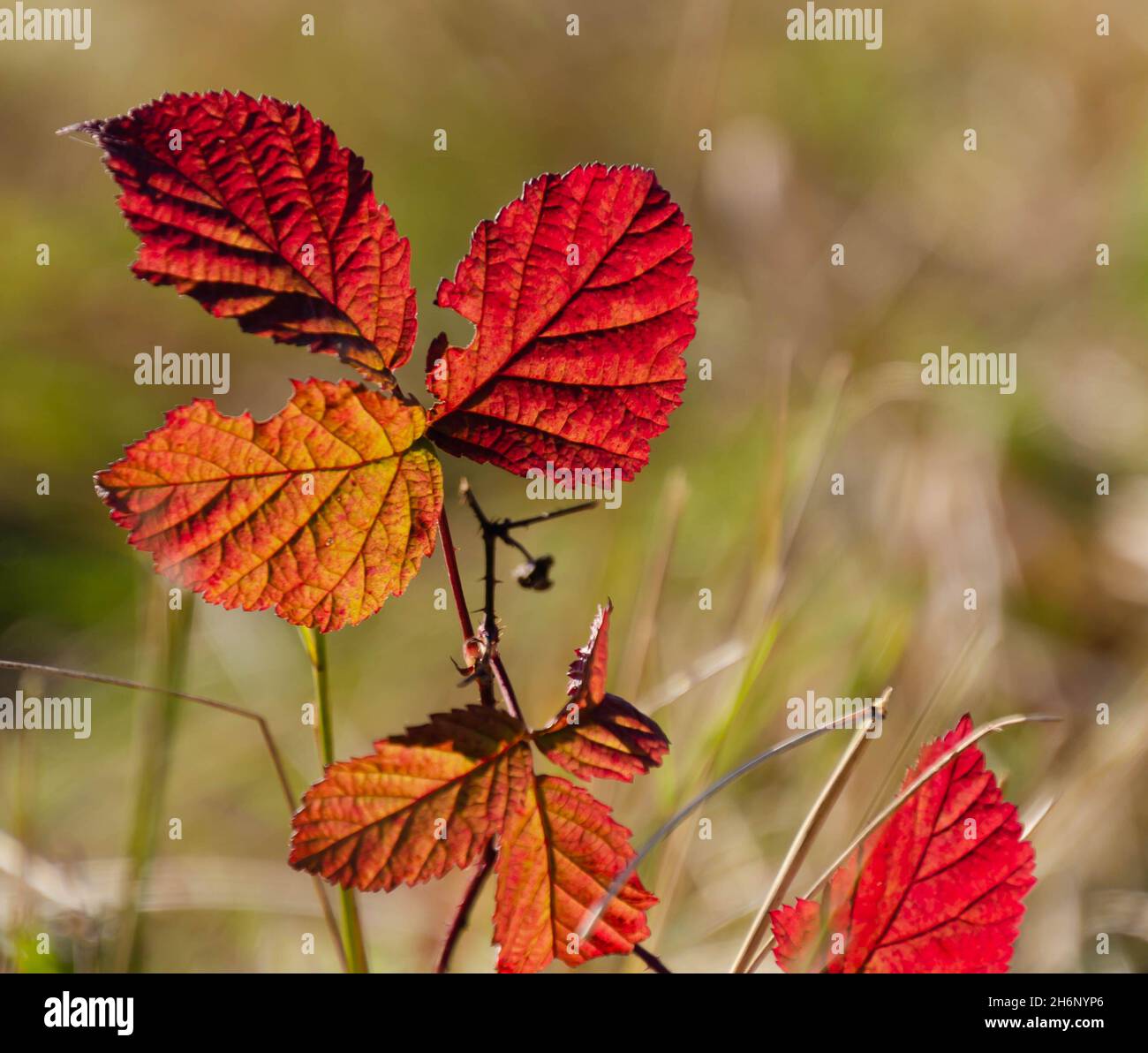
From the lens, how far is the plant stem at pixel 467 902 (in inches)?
23.1

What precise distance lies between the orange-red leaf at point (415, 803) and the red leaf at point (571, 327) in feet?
0.48

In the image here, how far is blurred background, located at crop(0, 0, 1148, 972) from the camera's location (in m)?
1.36

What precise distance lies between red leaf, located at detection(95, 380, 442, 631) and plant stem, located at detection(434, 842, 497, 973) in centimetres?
18

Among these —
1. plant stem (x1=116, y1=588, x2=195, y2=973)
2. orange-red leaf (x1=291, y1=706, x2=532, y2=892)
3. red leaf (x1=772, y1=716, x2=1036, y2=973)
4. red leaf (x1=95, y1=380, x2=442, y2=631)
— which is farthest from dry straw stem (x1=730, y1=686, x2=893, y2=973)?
plant stem (x1=116, y1=588, x2=195, y2=973)

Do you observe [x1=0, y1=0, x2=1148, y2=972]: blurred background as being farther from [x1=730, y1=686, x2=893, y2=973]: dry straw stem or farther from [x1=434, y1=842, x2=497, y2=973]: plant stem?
[x1=434, y1=842, x2=497, y2=973]: plant stem

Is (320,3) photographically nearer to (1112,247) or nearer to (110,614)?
(110,614)

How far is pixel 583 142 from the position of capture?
304cm

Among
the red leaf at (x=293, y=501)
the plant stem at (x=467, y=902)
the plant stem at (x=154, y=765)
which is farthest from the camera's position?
the plant stem at (x=154, y=765)

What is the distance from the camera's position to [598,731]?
1.81 feet

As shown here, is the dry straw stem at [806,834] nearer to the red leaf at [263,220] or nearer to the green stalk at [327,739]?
the green stalk at [327,739]

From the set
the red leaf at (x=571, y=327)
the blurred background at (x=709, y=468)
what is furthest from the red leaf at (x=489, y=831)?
the blurred background at (x=709, y=468)

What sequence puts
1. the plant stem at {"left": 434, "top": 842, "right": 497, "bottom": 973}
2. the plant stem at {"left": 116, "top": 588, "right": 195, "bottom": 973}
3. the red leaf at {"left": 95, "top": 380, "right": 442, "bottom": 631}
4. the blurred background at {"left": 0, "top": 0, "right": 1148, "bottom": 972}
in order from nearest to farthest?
1. the red leaf at {"left": 95, "top": 380, "right": 442, "bottom": 631}
2. the plant stem at {"left": 434, "top": 842, "right": 497, "bottom": 973}
3. the plant stem at {"left": 116, "top": 588, "right": 195, "bottom": 973}
4. the blurred background at {"left": 0, "top": 0, "right": 1148, "bottom": 972}

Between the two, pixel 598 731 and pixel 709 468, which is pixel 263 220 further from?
pixel 709 468

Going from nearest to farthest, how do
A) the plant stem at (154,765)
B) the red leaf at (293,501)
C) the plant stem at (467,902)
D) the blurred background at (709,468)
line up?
1. the red leaf at (293,501)
2. the plant stem at (467,902)
3. the plant stem at (154,765)
4. the blurred background at (709,468)
